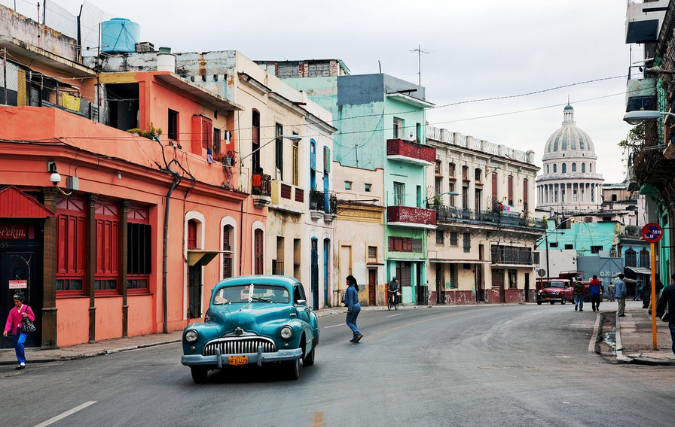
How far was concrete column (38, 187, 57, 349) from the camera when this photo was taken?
2117 cm

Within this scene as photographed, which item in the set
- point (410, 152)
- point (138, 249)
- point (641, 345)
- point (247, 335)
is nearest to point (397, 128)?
point (410, 152)

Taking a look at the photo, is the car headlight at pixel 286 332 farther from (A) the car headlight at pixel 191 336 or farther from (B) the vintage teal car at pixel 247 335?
(A) the car headlight at pixel 191 336

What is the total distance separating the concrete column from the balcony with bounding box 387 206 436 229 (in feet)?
119

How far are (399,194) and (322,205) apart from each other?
14359mm

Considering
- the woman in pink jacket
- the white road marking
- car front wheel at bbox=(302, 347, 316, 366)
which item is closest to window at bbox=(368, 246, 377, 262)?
the woman in pink jacket

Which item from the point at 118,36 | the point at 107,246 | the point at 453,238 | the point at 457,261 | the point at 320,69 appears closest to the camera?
the point at 107,246

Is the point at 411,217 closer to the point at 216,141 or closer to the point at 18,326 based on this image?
the point at 216,141

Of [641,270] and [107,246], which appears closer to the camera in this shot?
[107,246]

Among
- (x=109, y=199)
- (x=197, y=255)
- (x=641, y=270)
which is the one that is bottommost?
(x=641, y=270)

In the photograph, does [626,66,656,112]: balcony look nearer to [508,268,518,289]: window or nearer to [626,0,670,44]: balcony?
[626,0,670,44]: balcony

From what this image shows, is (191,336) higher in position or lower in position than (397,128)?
lower

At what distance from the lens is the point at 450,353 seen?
1923 cm

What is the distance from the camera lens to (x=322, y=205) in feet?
149

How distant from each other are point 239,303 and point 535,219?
63.8 meters
